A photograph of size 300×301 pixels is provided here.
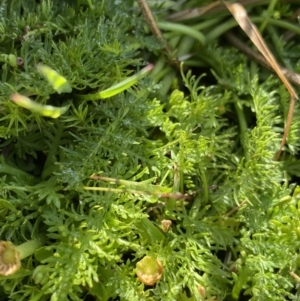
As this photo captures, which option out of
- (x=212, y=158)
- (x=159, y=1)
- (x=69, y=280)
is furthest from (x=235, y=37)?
(x=69, y=280)

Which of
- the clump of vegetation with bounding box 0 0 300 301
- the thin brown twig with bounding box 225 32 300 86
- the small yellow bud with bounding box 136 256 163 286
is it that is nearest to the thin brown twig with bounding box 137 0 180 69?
the clump of vegetation with bounding box 0 0 300 301

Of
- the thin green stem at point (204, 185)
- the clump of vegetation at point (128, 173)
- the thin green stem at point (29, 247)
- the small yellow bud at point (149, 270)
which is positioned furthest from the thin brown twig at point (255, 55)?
the thin green stem at point (29, 247)

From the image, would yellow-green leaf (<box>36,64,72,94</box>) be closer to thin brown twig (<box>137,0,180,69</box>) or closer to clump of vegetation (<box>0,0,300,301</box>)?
clump of vegetation (<box>0,0,300,301</box>)

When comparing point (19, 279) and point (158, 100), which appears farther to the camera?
point (158, 100)

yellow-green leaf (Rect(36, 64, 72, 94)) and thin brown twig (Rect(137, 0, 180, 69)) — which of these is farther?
thin brown twig (Rect(137, 0, 180, 69))

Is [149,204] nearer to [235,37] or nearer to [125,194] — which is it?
[125,194]

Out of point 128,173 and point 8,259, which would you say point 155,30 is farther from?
point 8,259

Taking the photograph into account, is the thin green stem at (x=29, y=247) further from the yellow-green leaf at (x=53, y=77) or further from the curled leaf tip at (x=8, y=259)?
the yellow-green leaf at (x=53, y=77)

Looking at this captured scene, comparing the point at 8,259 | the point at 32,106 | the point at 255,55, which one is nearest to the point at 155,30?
the point at 255,55

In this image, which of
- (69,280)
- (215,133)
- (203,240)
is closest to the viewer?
(69,280)
